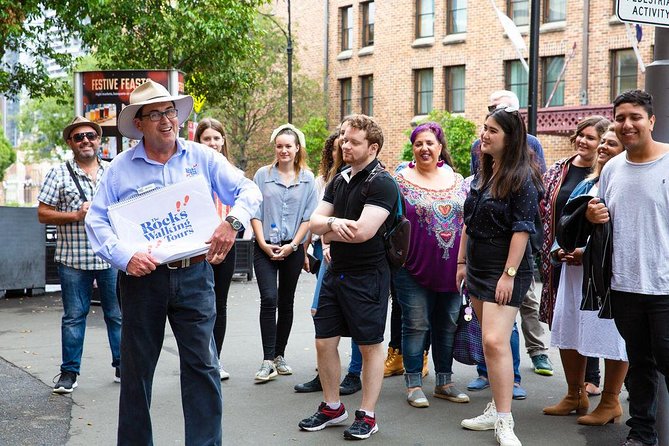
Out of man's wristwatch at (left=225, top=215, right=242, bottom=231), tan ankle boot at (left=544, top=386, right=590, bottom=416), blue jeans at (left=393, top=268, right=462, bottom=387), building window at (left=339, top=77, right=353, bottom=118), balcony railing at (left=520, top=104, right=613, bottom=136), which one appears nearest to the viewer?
man's wristwatch at (left=225, top=215, right=242, bottom=231)

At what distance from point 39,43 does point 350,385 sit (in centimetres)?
1626

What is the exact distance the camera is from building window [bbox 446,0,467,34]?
33281 mm

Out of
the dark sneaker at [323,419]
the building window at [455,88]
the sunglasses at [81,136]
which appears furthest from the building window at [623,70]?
the dark sneaker at [323,419]

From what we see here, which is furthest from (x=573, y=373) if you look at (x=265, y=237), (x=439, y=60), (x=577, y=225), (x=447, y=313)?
(x=439, y=60)

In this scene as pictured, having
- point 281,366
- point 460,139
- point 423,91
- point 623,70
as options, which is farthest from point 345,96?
point 281,366

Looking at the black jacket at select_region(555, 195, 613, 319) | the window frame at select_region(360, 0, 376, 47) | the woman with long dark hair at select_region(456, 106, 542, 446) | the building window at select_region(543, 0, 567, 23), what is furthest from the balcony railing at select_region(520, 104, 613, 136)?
the black jacket at select_region(555, 195, 613, 319)

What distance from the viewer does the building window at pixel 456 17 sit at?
109ft

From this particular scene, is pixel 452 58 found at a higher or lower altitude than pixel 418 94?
higher

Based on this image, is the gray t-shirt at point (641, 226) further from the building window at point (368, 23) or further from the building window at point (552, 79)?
the building window at point (368, 23)

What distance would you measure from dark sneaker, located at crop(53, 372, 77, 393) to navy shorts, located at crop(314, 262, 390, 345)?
2.25 meters

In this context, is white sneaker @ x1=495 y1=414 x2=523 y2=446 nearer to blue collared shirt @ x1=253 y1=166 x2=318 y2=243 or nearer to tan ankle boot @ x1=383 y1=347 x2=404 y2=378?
tan ankle boot @ x1=383 y1=347 x2=404 y2=378

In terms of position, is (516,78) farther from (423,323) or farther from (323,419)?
(323,419)

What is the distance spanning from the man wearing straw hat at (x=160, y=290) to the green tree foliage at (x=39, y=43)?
12.2m

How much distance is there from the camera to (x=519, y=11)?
31.0 meters
